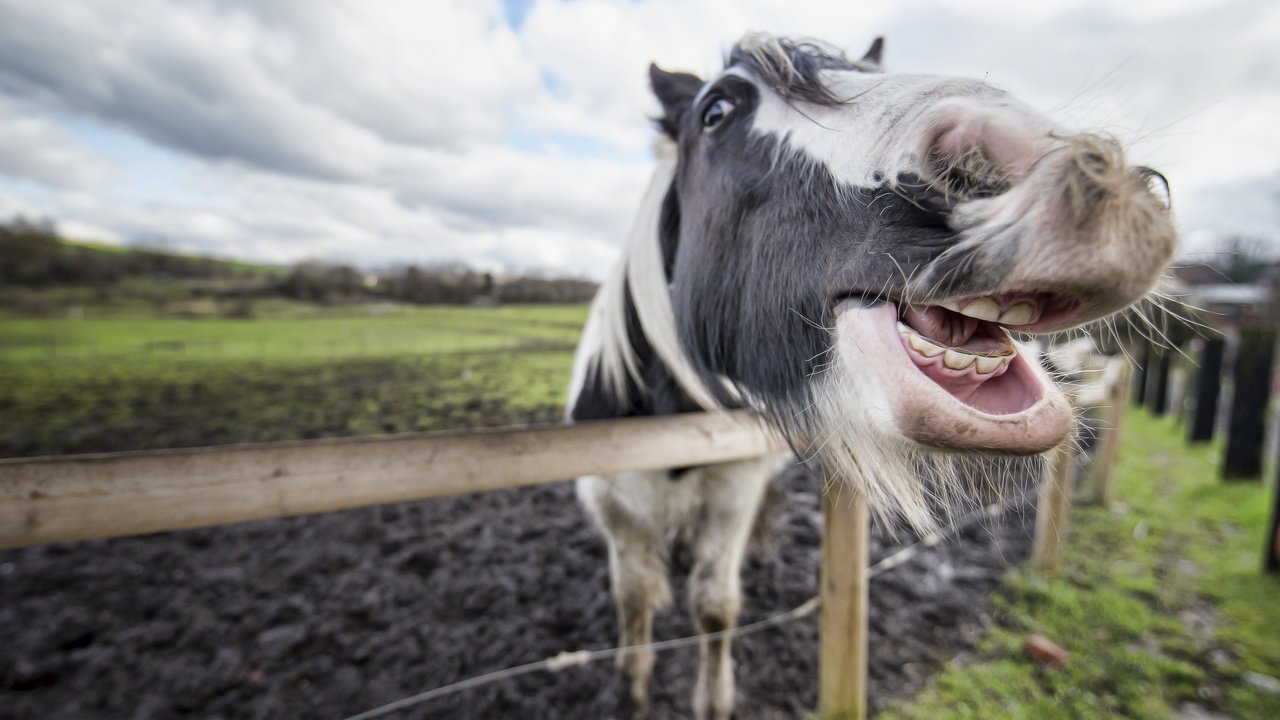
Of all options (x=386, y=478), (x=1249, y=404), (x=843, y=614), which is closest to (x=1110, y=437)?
(x=1249, y=404)

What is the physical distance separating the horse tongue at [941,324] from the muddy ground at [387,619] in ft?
5.37

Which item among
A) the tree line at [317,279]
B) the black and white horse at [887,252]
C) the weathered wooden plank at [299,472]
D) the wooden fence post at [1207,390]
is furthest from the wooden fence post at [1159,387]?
the weathered wooden plank at [299,472]

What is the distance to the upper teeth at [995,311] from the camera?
0.84 meters

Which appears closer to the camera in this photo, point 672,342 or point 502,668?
point 672,342

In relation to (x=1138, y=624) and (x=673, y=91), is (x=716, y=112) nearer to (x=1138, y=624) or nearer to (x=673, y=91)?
(x=673, y=91)

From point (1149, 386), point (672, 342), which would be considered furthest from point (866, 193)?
point (1149, 386)

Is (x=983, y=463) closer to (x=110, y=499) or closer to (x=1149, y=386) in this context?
(x=110, y=499)

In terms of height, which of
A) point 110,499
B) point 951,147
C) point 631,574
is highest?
point 951,147

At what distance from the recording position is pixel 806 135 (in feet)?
3.81

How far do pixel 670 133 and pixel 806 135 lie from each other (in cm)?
77

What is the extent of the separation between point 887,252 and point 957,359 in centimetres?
22

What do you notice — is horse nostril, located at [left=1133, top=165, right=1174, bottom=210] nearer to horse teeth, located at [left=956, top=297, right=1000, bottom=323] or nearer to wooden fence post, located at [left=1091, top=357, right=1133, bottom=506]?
horse teeth, located at [left=956, top=297, right=1000, bottom=323]

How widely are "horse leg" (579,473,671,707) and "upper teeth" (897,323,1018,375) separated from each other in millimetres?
1634

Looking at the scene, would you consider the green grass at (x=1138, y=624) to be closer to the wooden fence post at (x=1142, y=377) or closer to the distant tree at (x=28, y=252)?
the distant tree at (x=28, y=252)
